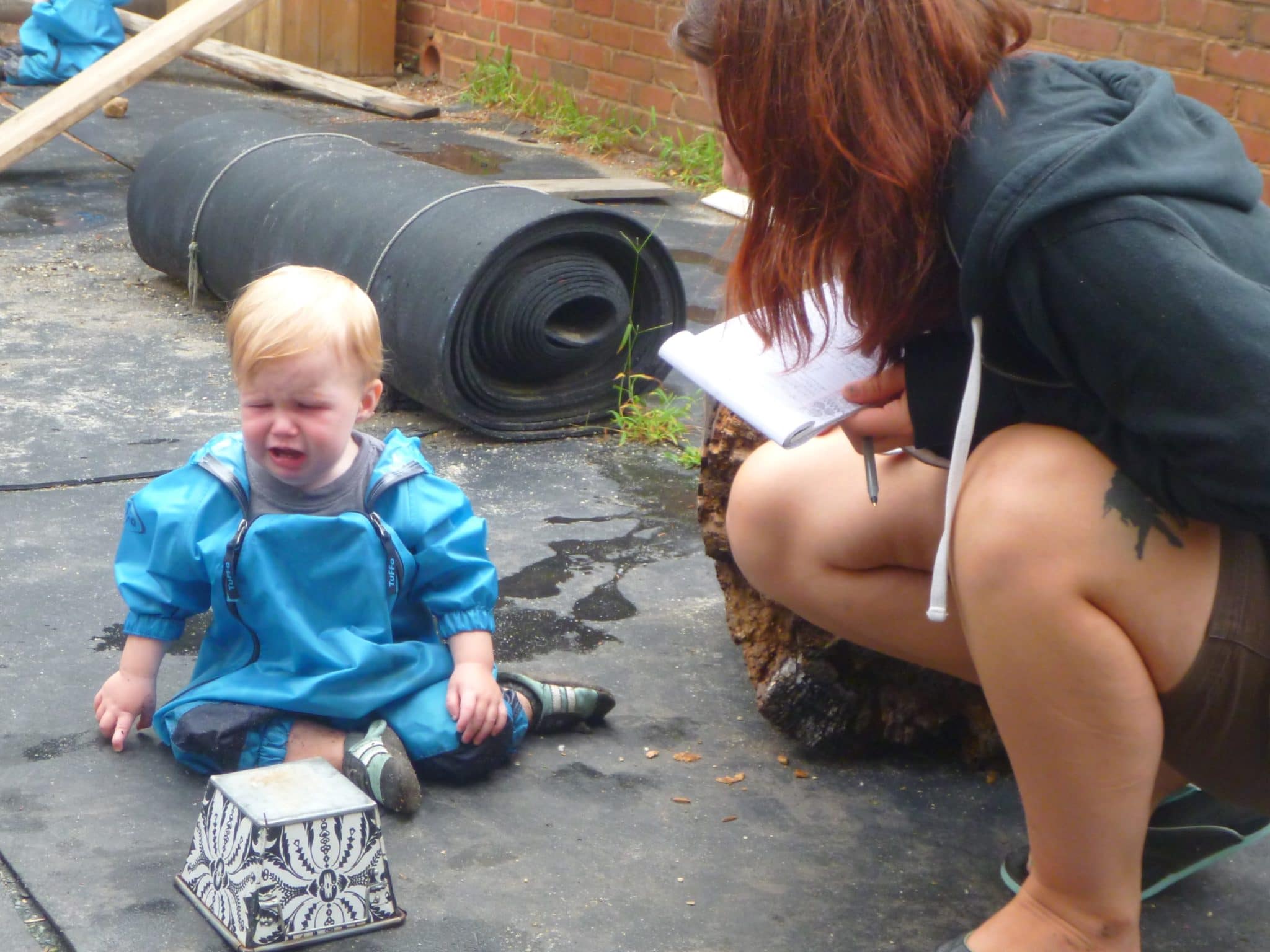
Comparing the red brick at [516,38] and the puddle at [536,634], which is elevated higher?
the red brick at [516,38]

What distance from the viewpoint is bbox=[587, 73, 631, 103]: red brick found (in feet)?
23.5

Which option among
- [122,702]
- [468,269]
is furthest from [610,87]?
[122,702]

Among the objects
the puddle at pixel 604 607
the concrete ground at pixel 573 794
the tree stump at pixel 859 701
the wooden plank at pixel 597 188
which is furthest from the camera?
the wooden plank at pixel 597 188

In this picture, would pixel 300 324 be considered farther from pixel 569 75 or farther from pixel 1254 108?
pixel 569 75

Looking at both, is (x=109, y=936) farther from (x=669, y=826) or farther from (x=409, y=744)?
(x=669, y=826)

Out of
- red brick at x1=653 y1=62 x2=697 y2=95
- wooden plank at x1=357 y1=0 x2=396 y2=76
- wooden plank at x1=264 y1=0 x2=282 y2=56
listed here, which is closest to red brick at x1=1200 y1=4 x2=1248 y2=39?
A: red brick at x1=653 y1=62 x2=697 y2=95

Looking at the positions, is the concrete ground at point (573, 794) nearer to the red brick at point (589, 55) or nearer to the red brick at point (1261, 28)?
the red brick at point (1261, 28)

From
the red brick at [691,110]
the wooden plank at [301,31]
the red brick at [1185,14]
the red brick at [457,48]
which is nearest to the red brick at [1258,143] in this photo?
the red brick at [1185,14]

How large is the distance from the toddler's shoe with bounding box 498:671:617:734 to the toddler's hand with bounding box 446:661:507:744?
9 centimetres

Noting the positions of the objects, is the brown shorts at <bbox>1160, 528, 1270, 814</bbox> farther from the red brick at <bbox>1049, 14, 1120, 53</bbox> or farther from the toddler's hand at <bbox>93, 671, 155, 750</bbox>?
the red brick at <bbox>1049, 14, 1120, 53</bbox>

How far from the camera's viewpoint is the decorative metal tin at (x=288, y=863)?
166 cm

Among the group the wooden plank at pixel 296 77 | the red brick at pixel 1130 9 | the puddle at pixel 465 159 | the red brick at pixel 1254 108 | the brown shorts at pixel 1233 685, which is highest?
the red brick at pixel 1130 9

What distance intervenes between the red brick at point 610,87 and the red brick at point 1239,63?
3.10 m

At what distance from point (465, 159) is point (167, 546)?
15.9 feet
